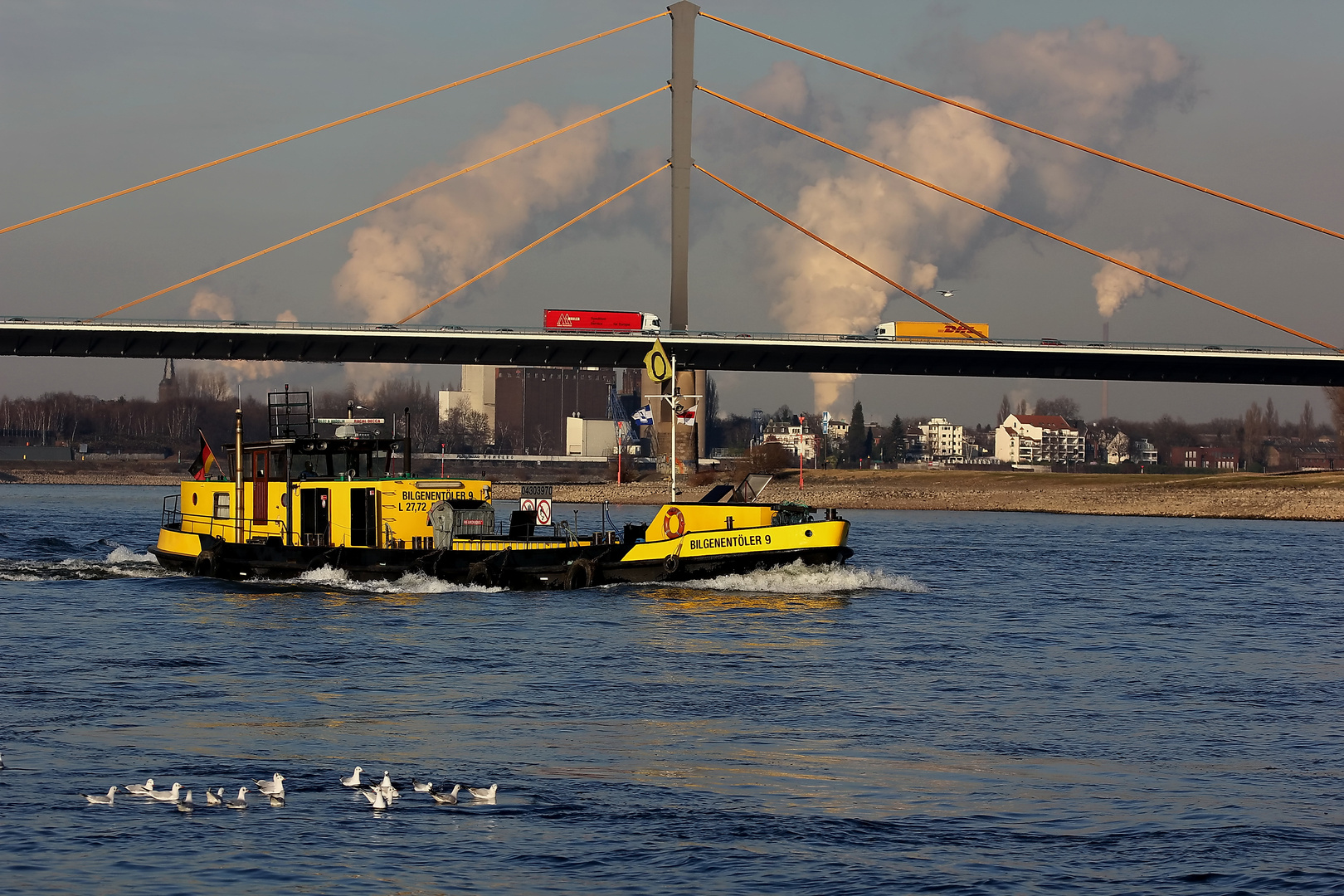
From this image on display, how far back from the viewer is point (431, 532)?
3372 centimetres

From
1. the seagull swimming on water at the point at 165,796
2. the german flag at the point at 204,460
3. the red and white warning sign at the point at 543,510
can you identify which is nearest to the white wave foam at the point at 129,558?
the german flag at the point at 204,460

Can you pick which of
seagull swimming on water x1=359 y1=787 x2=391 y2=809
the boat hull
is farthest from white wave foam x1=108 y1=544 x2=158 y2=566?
seagull swimming on water x1=359 y1=787 x2=391 y2=809

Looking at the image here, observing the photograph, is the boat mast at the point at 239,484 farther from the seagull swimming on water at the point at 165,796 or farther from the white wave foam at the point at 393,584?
the seagull swimming on water at the point at 165,796

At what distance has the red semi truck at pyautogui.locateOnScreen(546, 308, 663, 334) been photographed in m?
87.5

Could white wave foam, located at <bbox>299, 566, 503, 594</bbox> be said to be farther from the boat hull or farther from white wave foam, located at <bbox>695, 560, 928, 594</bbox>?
white wave foam, located at <bbox>695, 560, 928, 594</bbox>

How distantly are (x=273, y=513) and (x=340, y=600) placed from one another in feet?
18.9

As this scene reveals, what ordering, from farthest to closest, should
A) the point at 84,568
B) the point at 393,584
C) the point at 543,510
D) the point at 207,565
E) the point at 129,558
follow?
the point at 129,558 → the point at 84,568 → the point at 207,565 → the point at 543,510 → the point at 393,584

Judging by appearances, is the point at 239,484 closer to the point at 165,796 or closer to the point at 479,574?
the point at 479,574

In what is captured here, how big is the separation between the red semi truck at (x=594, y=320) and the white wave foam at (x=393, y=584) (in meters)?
54.1

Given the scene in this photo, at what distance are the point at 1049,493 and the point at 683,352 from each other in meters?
32.4

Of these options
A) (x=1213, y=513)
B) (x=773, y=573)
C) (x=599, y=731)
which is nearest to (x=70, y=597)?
(x=773, y=573)

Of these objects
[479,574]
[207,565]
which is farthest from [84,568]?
[479,574]

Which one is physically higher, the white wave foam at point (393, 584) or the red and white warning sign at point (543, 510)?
the red and white warning sign at point (543, 510)

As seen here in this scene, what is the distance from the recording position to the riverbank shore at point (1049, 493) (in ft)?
286
